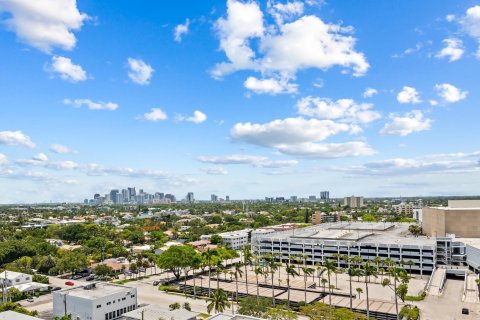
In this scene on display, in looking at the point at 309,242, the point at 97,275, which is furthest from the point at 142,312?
the point at 309,242

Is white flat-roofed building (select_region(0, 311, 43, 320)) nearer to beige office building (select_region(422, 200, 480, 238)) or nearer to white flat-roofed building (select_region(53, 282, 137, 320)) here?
white flat-roofed building (select_region(53, 282, 137, 320))

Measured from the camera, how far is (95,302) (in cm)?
5306

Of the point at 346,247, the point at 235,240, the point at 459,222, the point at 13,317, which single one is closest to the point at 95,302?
the point at 13,317

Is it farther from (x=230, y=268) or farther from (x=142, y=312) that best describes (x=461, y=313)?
(x=230, y=268)

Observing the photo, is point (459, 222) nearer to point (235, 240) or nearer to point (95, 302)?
point (235, 240)

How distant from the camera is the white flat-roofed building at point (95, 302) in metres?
53.3

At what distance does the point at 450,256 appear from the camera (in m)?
A: 92.4

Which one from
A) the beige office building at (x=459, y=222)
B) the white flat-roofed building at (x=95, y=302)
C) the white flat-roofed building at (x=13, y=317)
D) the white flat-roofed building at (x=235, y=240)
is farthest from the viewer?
the white flat-roofed building at (x=235, y=240)

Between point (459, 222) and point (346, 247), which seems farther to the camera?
point (459, 222)

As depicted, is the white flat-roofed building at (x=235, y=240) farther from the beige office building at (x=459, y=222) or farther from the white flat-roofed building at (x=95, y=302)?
the white flat-roofed building at (x=95, y=302)

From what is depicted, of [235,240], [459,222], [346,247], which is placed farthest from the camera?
[235,240]

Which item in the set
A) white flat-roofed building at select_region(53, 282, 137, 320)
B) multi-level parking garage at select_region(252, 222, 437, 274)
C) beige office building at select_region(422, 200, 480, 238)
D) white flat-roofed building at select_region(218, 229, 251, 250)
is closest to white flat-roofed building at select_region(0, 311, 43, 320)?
white flat-roofed building at select_region(53, 282, 137, 320)

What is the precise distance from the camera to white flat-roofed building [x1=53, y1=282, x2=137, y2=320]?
5335 cm

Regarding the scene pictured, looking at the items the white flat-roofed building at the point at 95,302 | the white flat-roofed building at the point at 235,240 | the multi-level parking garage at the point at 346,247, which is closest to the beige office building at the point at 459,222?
the multi-level parking garage at the point at 346,247
